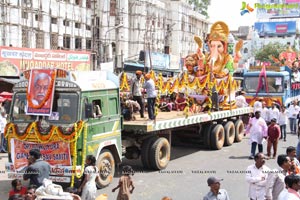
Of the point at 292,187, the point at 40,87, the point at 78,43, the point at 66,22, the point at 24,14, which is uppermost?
the point at 66,22

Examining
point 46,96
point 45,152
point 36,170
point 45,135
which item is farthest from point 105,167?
point 36,170

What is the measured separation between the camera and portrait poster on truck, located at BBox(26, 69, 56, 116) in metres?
A: 9.19

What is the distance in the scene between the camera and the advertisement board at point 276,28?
11269 cm

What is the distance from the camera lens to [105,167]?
9984 millimetres

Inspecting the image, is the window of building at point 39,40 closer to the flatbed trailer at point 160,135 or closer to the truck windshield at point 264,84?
the truck windshield at point 264,84

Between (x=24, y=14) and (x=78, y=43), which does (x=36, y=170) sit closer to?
(x=24, y=14)

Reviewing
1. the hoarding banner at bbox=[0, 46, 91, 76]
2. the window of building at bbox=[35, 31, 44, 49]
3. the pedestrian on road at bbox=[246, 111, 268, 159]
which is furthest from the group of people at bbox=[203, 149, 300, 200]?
the window of building at bbox=[35, 31, 44, 49]

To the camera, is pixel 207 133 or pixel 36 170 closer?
pixel 36 170

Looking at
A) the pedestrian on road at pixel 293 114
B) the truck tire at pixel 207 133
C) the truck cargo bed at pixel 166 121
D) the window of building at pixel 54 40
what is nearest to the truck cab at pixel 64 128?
the truck cargo bed at pixel 166 121

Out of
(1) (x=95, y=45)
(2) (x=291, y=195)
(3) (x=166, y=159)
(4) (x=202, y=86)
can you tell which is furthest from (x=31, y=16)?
(2) (x=291, y=195)

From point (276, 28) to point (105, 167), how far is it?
111 metres

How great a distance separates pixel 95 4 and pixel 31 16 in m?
11.1

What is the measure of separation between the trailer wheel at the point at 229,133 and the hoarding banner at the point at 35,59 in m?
7.00

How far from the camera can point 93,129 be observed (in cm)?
948
